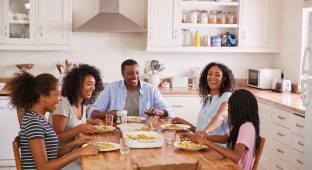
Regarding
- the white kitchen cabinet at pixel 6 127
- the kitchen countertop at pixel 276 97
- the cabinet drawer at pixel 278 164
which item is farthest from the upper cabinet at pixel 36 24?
the cabinet drawer at pixel 278 164

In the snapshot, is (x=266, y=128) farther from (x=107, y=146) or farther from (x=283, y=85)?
(x=107, y=146)

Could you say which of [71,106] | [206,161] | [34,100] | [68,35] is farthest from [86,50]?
[206,161]

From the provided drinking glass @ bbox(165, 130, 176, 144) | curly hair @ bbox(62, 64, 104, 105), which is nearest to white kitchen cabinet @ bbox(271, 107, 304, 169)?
drinking glass @ bbox(165, 130, 176, 144)

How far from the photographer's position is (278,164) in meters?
4.69

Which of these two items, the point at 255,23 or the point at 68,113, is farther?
the point at 255,23

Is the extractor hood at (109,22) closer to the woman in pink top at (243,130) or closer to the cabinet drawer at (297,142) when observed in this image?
the cabinet drawer at (297,142)

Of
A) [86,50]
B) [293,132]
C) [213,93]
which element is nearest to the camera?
[213,93]

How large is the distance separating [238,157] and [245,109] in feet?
1.22

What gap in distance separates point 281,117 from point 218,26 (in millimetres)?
1761

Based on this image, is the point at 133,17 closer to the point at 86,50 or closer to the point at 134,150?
the point at 86,50

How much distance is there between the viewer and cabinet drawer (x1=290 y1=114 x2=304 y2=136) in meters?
4.22

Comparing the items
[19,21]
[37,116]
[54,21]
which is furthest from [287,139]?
[19,21]

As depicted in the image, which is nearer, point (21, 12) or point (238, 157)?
point (238, 157)

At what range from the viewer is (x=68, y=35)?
5.57 metres
